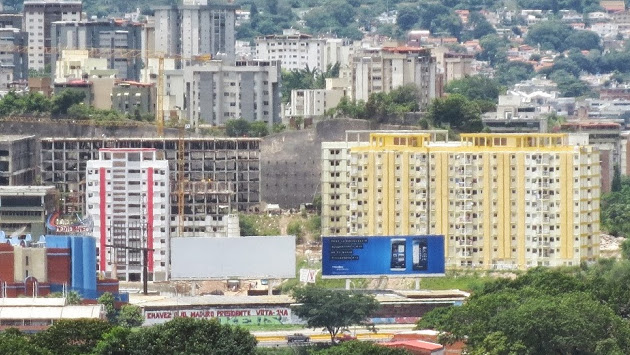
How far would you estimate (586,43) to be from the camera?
183750 millimetres

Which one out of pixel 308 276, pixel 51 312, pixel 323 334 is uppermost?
pixel 308 276

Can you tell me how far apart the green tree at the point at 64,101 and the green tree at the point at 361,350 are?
117ft

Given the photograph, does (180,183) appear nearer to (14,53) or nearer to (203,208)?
(203,208)

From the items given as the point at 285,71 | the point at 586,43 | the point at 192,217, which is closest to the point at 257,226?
the point at 192,217

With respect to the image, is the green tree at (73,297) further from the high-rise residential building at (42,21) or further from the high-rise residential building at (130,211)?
the high-rise residential building at (42,21)

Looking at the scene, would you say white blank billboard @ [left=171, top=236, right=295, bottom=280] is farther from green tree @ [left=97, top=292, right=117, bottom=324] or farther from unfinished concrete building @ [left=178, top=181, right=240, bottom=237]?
unfinished concrete building @ [left=178, top=181, right=240, bottom=237]

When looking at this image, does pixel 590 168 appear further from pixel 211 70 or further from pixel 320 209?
pixel 211 70

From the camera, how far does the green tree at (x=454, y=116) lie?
96.4m

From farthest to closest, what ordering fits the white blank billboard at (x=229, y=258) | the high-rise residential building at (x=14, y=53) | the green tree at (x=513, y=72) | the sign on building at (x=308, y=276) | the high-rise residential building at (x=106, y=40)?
the green tree at (x=513, y=72)
the high-rise residential building at (x=14, y=53)
the high-rise residential building at (x=106, y=40)
the sign on building at (x=308, y=276)
the white blank billboard at (x=229, y=258)

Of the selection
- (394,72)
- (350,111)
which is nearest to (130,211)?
(350,111)

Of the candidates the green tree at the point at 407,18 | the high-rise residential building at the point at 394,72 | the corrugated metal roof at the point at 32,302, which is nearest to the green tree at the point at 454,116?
the high-rise residential building at the point at 394,72

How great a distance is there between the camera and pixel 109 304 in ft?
244

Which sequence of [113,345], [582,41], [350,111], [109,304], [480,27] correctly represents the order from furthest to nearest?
[480,27], [582,41], [350,111], [109,304], [113,345]

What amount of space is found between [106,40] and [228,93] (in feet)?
→ 76.4
